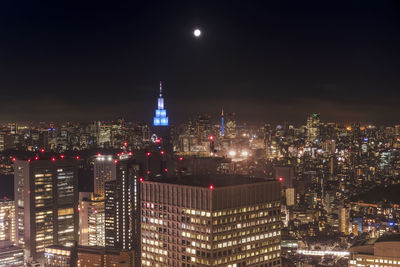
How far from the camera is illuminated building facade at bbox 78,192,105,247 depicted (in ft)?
92.0

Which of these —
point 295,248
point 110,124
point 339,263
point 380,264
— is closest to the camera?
point 380,264

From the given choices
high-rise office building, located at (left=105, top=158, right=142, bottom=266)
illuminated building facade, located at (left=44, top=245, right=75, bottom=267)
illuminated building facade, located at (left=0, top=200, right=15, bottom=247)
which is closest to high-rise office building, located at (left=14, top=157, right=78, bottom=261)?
illuminated building facade, located at (left=0, top=200, right=15, bottom=247)

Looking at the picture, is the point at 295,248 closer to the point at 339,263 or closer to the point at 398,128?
the point at 339,263

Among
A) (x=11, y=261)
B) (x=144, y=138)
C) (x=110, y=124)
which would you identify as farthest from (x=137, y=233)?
(x=110, y=124)

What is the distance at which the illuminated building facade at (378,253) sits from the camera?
61.1 feet

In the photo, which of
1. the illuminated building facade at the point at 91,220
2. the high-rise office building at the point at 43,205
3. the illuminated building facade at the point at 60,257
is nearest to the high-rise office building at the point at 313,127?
the illuminated building facade at the point at 91,220

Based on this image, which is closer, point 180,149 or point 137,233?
point 137,233

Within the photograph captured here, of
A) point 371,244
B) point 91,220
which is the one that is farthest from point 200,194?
point 91,220

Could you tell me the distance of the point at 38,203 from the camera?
86.8 feet

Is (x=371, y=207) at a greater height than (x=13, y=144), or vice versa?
(x=13, y=144)

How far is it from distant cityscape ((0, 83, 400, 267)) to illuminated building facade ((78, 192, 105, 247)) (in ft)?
0.25

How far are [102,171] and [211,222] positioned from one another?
899 inches

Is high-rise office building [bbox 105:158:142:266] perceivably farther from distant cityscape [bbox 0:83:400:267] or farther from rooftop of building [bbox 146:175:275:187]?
rooftop of building [bbox 146:175:275:187]

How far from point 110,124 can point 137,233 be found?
985 inches
